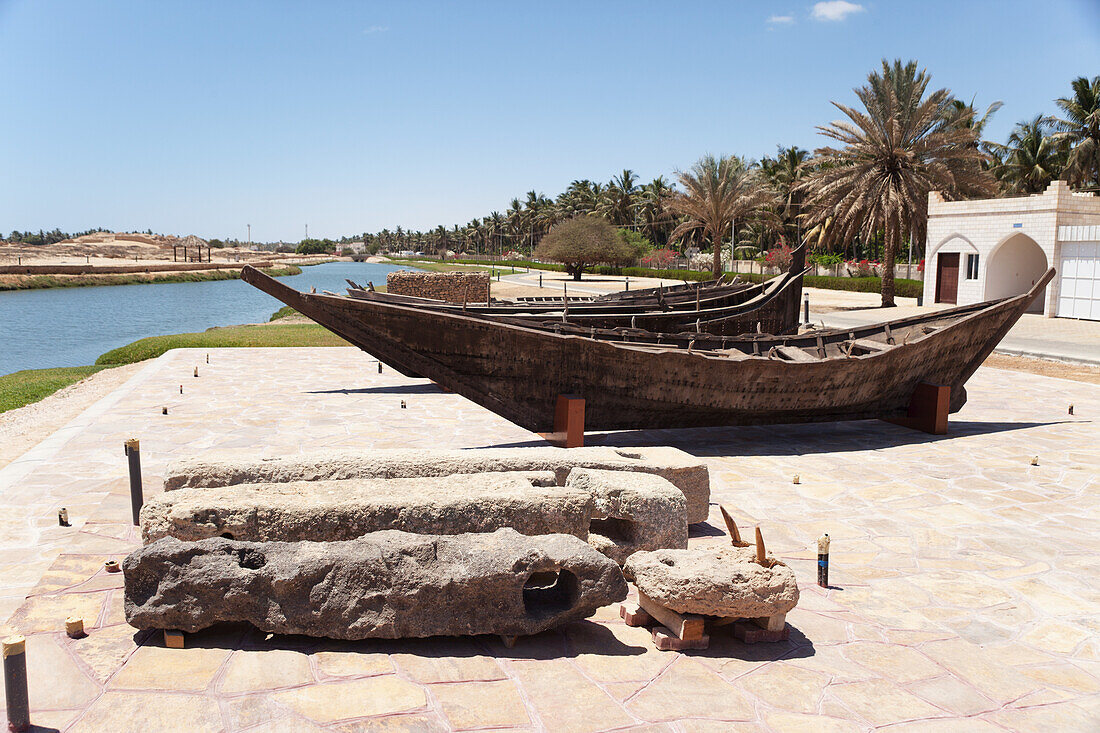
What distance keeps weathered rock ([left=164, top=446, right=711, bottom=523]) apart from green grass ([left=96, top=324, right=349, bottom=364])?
13.1 metres

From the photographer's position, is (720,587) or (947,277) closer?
(720,587)

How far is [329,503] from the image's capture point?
14.2 feet

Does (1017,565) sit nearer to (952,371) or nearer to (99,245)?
(952,371)

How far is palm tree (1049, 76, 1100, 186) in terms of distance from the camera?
39.2m

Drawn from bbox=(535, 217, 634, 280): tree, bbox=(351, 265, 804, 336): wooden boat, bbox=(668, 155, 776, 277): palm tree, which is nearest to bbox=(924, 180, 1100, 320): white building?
bbox=(668, 155, 776, 277): palm tree

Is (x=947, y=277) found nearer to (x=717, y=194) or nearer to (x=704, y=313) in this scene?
(x=717, y=194)

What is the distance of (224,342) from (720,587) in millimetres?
16578

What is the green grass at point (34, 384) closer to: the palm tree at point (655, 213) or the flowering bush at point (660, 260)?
the flowering bush at point (660, 260)

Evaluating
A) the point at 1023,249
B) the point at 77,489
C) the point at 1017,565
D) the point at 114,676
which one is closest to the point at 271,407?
the point at 77,489

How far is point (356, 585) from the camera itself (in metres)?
3.76

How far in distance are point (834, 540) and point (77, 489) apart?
6.25 meters

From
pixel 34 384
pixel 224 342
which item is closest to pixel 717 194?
pixel 224 342

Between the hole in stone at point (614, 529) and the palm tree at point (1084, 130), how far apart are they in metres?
44.3

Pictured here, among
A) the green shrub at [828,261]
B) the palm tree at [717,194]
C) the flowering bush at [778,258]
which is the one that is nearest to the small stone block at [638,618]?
the palm tree at [717,194]
